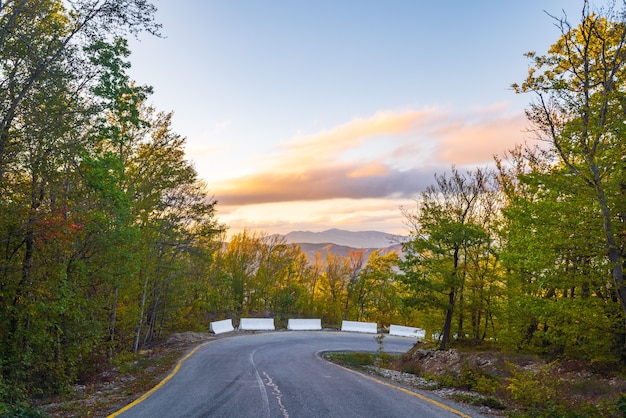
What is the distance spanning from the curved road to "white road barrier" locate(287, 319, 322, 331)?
72.5 feet

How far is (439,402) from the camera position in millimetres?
8547

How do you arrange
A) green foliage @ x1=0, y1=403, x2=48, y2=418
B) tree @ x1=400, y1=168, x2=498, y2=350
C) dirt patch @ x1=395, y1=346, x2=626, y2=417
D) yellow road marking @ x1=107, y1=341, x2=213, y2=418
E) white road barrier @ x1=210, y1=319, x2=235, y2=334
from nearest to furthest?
green foliage @ x1=0, y1=403, x2=48, y2=418 → yellow road marking @ x1=107, y1=341, x2=213, y2=418 → dirt patch @ x1=395, y1=346, x2=626, y2=417 → tree @ x1=400, y1=168, x2=498, y2=350 → white road barrier @ x1=210, y1=319, x2=235, y2=334

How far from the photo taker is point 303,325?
127ft

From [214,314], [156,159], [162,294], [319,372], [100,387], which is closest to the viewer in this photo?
[100,387]

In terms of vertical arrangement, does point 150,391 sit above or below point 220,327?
above

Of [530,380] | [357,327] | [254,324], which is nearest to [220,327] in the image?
[254,324]

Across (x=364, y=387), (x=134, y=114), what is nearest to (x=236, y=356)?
(x=364, y=387)

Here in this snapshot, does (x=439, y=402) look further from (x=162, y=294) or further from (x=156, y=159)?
(x=162, y=294)

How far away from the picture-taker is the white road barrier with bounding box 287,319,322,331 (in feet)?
125

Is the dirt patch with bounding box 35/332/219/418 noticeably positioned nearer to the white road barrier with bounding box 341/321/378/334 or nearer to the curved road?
the curved road

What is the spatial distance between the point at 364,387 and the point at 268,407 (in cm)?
345

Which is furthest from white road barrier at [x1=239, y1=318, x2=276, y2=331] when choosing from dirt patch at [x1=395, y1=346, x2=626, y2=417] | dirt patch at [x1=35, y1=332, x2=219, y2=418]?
dirt patch at [x1=395, y1=346, x2=626, y2=417]

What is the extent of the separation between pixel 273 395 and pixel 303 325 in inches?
1192

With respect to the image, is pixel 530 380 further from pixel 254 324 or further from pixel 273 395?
pixel 254 324
